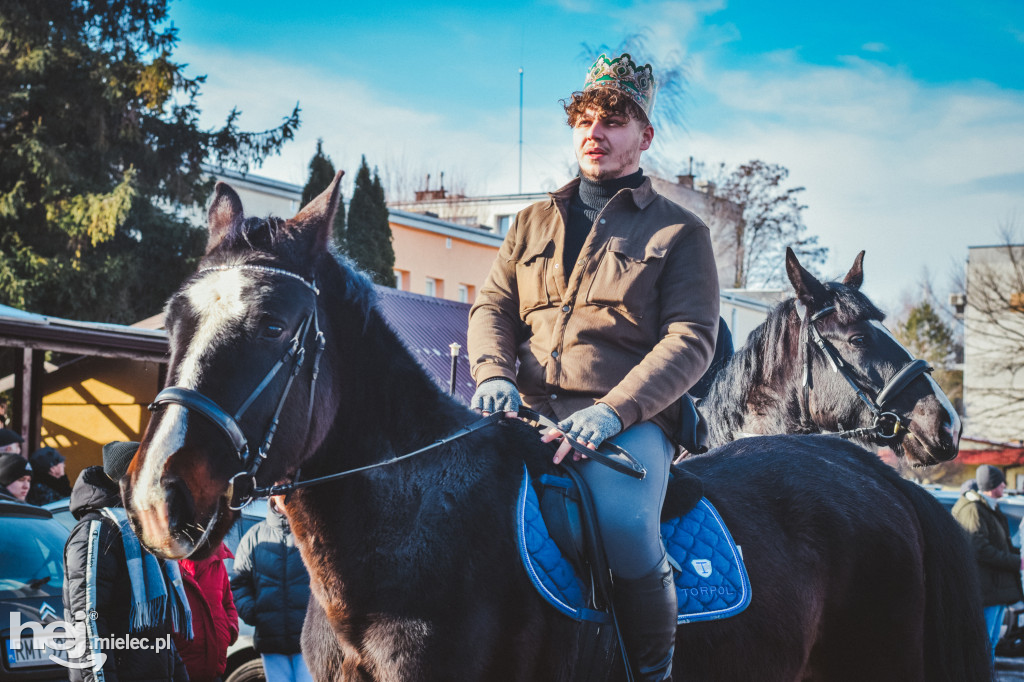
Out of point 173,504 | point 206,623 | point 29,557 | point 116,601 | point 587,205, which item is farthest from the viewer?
point 29,557

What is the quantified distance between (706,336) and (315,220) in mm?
1310

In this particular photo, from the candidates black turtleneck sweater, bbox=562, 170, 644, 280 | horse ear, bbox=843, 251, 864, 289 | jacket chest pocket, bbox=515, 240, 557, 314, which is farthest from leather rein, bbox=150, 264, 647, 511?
horse ear, bbox=843, 251, 864, 289

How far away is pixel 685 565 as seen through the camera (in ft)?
10.1

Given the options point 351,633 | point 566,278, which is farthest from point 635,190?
point 351,633

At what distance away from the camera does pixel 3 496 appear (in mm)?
6465

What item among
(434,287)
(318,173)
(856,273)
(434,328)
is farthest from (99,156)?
(856,273)

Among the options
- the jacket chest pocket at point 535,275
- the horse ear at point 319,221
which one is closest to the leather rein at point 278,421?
the horse ear at point 319,221

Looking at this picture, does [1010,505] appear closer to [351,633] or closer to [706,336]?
[706,336]

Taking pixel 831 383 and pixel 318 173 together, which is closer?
pixel 831 383

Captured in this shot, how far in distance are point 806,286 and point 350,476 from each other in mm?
3661

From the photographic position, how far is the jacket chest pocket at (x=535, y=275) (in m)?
3.13

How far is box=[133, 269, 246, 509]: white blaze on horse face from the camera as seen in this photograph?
2.13m

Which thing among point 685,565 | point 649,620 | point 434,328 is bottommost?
point 649,620

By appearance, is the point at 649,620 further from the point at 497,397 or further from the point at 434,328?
the point at 434,328
